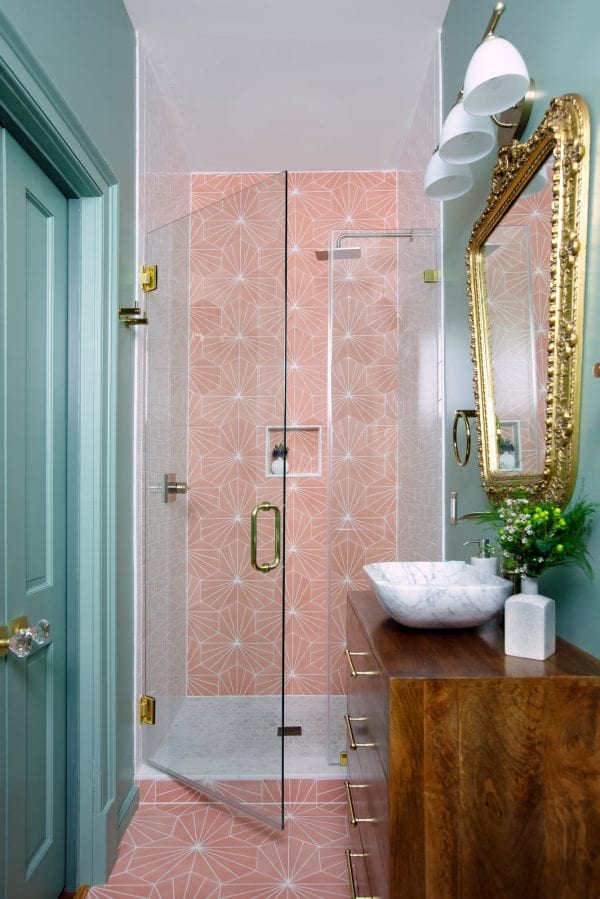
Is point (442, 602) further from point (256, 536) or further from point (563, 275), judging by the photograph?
point (256, 536)

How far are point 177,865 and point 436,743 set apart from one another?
4.65 ft

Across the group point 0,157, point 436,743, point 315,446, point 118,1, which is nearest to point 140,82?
point 118,1

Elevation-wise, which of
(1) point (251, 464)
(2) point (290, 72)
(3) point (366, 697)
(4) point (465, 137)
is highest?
(2) point (290, 72)

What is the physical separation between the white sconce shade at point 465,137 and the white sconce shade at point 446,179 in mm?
126

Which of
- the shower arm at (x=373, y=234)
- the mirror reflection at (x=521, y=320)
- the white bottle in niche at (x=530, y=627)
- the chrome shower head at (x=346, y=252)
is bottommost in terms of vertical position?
the white bottle in niche at (x=530, y=627)

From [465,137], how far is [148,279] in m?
1.29

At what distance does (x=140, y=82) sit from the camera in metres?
2.46

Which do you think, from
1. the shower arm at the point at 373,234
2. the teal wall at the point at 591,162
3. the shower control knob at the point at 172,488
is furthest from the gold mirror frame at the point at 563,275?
the shower control knob at the point at 172,488

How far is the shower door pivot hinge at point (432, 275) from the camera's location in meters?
2.51

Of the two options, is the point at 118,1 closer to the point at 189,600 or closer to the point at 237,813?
the point at 189,600

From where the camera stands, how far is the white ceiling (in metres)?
2.32

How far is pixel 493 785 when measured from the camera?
42.3 inches

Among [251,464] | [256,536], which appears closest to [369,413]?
[251,464]

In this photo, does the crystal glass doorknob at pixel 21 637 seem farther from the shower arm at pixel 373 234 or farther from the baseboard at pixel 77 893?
the shower arm at pixel 373 234
